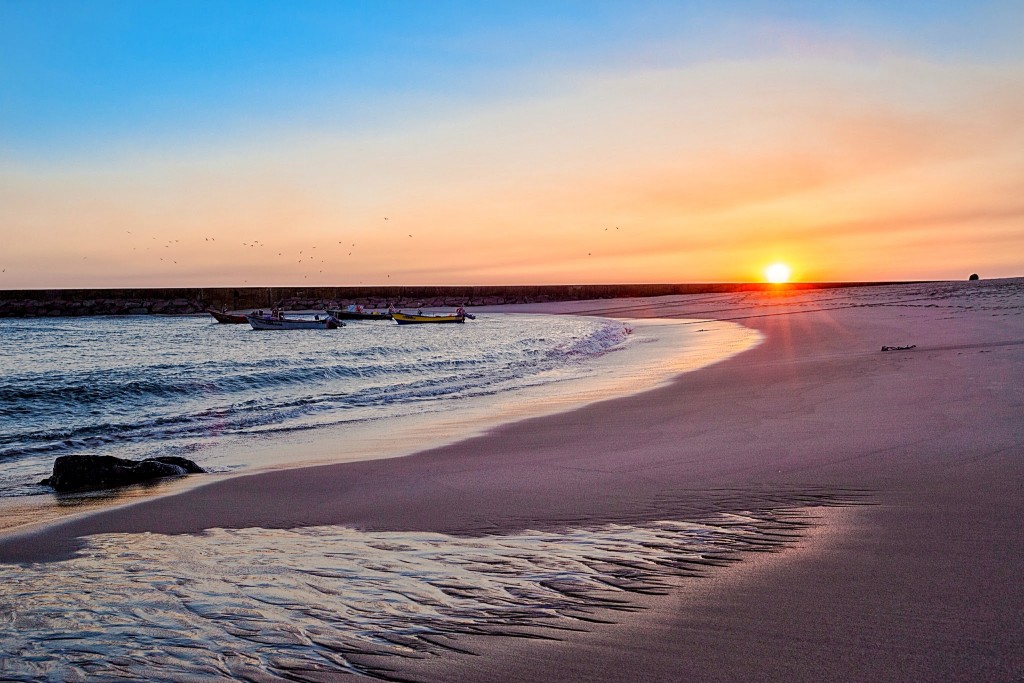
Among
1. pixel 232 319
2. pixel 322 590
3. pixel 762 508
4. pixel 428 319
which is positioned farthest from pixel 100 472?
pixel 232 319

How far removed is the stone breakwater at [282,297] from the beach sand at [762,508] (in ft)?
329

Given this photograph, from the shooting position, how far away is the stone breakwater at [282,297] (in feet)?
329

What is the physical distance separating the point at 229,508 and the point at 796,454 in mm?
4437

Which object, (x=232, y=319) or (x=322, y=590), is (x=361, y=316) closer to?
(x=232, y=319)

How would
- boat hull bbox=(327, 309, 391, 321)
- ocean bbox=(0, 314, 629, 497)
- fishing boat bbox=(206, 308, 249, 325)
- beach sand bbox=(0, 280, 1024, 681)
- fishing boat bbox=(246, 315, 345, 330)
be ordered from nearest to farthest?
beach sand bbox=(0, 280, 1024, 681), ocean bbox=(0, 314, 629, 497), fishing boat bbox=(246, 315, 345, 330), fishing boat bbox=(206, 308, 249, 325), boat hull bbox=(327, 309, 391, 321)

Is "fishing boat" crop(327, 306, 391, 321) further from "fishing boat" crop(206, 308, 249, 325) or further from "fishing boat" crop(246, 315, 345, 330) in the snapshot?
"fishing boat" crop(246, 315, 345, 330)

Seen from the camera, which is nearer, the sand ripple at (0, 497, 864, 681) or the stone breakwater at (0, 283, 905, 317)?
the sand ripple at (0, 497, 864, 681)

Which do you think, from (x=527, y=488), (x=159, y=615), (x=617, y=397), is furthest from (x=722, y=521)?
(x=617, y=397)

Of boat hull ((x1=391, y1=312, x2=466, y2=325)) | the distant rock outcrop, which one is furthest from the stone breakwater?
the distant rock outcrop

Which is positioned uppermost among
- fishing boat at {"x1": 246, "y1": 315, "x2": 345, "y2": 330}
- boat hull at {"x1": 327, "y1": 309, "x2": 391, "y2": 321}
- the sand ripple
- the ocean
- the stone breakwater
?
the stone breakwater

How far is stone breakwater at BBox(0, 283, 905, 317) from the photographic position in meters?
100

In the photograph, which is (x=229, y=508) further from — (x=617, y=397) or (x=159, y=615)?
(x=617, y=397)

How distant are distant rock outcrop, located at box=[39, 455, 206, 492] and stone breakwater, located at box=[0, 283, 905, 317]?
98.7 m

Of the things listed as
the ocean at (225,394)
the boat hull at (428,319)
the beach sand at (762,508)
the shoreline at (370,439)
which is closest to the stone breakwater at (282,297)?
the boat hull at (428,319)
